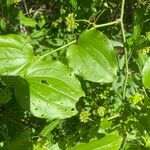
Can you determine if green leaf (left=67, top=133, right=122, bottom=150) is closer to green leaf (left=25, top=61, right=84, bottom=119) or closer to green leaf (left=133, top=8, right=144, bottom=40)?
green leaf (left=25, top=61, right=84, bottom=119)

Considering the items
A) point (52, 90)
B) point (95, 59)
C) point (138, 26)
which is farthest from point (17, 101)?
point (138, 26)

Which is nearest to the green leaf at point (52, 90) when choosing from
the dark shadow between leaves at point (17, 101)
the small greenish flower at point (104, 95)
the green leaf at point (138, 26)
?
the dark shadow between leaves at point (17, 101)

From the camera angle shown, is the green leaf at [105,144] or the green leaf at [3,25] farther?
the green leaf at [3,25]

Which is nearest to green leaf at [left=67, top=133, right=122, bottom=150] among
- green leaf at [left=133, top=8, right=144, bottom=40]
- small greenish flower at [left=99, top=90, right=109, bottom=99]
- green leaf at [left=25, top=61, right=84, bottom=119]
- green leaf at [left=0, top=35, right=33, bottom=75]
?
green leaf at [left=25, top=61, right=84, bottom=119]

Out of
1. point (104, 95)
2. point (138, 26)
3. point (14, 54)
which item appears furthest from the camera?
point (104, 95)

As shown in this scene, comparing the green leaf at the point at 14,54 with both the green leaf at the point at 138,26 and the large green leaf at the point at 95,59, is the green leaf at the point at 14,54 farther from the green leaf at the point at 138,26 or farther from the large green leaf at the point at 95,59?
the green leaf at the point at 138,26

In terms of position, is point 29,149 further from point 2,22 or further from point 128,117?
point 2,22

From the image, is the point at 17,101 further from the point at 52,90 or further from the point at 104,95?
the point at 104,95
